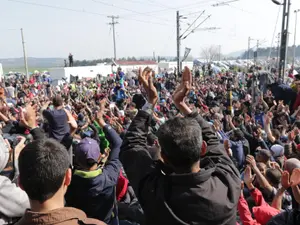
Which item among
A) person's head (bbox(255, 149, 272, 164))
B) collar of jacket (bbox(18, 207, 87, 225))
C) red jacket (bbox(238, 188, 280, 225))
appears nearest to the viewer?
collar of jacket (bbox(18, 207, 87, 225))

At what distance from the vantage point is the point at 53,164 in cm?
145

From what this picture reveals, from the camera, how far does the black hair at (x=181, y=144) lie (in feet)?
5.29

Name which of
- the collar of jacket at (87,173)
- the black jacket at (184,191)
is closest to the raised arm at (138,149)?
the black jacket at (184,191)

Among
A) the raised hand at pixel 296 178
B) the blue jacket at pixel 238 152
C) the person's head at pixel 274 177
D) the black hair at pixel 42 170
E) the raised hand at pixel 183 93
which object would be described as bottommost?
the blue jacket at pixel 238 152

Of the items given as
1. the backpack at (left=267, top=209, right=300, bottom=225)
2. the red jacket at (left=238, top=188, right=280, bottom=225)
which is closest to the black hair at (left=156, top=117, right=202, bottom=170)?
the backpack at (left=267, top=209, right=300, bottom=225)

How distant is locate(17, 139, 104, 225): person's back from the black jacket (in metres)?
0.32

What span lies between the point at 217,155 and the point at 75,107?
8564 millimetres

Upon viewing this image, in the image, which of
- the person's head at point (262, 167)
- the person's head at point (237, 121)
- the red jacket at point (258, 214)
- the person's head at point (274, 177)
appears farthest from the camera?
the person's head at point (237, 121)

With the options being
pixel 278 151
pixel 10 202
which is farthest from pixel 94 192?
pixel 278 151

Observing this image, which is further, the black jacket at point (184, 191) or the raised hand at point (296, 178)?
the raised hand at point (296, 178)

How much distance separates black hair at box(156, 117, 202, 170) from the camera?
1.61m

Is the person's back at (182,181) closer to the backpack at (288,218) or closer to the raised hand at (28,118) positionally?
the backpack at (288,218)

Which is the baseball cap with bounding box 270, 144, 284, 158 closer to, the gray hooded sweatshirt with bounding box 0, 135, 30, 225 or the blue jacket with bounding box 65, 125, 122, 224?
the blue jacket with bounding box 65, 125, 122, 224

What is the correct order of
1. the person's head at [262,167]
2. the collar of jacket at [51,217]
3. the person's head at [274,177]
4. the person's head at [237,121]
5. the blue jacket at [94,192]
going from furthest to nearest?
the person's head at [237,121], the person's head at [262,167], the person's head at [274,177], the blue jacket at [94,192], the collar of jacket at [51,217]
